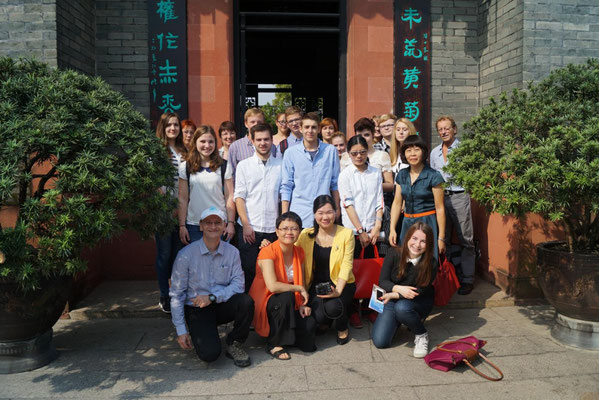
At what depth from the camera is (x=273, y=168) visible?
4.55m

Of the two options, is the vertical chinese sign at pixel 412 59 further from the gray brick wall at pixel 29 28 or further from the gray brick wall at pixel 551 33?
the gray brick wall at pixel 29 28

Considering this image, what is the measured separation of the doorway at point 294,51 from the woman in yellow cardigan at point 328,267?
2.73 m

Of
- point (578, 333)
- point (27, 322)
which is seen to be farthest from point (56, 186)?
point (578, 333)

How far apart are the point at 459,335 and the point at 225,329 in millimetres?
2120

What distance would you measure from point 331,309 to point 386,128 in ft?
7.26

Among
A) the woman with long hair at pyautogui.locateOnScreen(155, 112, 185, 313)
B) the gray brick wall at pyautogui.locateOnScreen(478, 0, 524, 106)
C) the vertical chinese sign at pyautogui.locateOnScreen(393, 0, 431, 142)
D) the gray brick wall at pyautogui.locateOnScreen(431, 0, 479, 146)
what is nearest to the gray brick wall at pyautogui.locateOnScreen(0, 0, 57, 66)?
the woman with long hair at pyautogui.locateOnScreen(155, 112, 185, 313)

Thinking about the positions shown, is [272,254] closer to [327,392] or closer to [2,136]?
[327,392]

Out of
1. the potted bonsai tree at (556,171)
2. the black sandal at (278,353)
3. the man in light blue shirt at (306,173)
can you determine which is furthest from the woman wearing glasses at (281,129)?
the black sandal at (278,353)

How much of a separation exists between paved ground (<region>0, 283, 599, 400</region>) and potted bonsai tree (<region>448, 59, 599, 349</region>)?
1.48ft

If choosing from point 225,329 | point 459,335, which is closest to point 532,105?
point 459,335

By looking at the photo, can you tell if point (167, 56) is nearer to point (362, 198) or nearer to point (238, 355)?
point (362, 198)

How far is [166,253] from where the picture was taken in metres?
4.77

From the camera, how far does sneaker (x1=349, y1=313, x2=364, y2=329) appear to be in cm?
452

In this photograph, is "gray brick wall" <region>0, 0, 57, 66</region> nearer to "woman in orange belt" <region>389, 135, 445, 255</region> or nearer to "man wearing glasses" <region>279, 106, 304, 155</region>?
"man wearing glasses" <region>279, 106, 304, 155</region>
